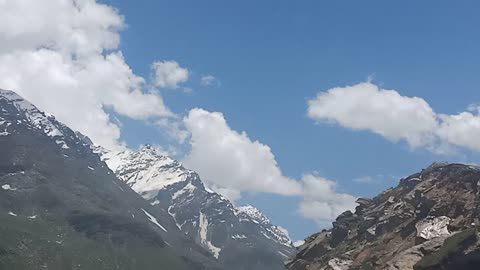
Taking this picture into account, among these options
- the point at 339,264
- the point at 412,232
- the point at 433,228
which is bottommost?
the point at 339,264

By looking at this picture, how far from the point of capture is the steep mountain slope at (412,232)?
83125 mm

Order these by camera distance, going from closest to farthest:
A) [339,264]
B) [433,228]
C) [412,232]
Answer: [433,228] < [339,264] < [412,232]

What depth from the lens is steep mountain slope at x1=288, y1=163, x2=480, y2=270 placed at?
273 feet

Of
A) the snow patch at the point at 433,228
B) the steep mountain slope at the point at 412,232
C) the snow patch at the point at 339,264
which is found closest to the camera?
the steep mountain slope at the point at 412,232

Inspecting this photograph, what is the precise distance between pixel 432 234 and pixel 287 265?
51.7m

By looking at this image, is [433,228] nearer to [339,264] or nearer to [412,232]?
[412,232]

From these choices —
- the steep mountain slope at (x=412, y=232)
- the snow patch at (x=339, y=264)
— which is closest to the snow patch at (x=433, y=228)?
the steep mountain slope at (x=412, y=232)

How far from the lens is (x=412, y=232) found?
110938 mm

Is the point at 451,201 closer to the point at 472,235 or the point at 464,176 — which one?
the point at 464,176

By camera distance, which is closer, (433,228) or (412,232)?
(433,228)

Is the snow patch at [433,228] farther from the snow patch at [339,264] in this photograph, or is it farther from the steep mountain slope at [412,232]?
the snow patch at [339,264]

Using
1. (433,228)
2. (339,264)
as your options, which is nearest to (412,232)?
(339,264)

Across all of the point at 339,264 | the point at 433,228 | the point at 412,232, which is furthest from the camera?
the point at 412,232

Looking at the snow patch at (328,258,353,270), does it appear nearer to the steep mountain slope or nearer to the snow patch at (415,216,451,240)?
the steep mountain slope
